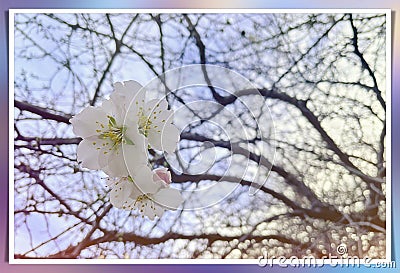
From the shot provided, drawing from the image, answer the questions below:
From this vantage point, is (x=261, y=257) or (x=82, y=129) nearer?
(x=82, y=129)

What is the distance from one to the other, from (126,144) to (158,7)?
4.53 feet

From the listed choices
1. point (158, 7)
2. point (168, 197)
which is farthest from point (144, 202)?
point (158, 7)

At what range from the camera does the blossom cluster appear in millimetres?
533

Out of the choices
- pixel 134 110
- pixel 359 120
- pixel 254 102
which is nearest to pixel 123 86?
pixel 134 110

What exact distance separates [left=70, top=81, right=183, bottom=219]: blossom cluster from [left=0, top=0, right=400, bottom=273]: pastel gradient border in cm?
133

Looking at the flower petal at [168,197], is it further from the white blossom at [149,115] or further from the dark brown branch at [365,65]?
the dark brown branch at [365,65]

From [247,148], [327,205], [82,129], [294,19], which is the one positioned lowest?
[82,129]

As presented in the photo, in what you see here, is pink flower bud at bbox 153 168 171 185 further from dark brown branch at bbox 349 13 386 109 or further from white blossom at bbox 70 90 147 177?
dark brown branch at bbox 349 13 386 109

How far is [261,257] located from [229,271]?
0.11 metres

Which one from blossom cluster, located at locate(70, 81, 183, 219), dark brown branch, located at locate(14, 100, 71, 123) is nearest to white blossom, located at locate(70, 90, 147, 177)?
blossom cluster, located at locate(70, 81, 183, 219)

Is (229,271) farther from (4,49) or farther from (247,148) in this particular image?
(4,49)

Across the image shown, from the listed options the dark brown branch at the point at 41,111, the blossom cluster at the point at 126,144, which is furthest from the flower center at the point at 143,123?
the dark brown branch at the point at 41,111

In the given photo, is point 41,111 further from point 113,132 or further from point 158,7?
point 113,132

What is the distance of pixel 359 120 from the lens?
6.07 feet
